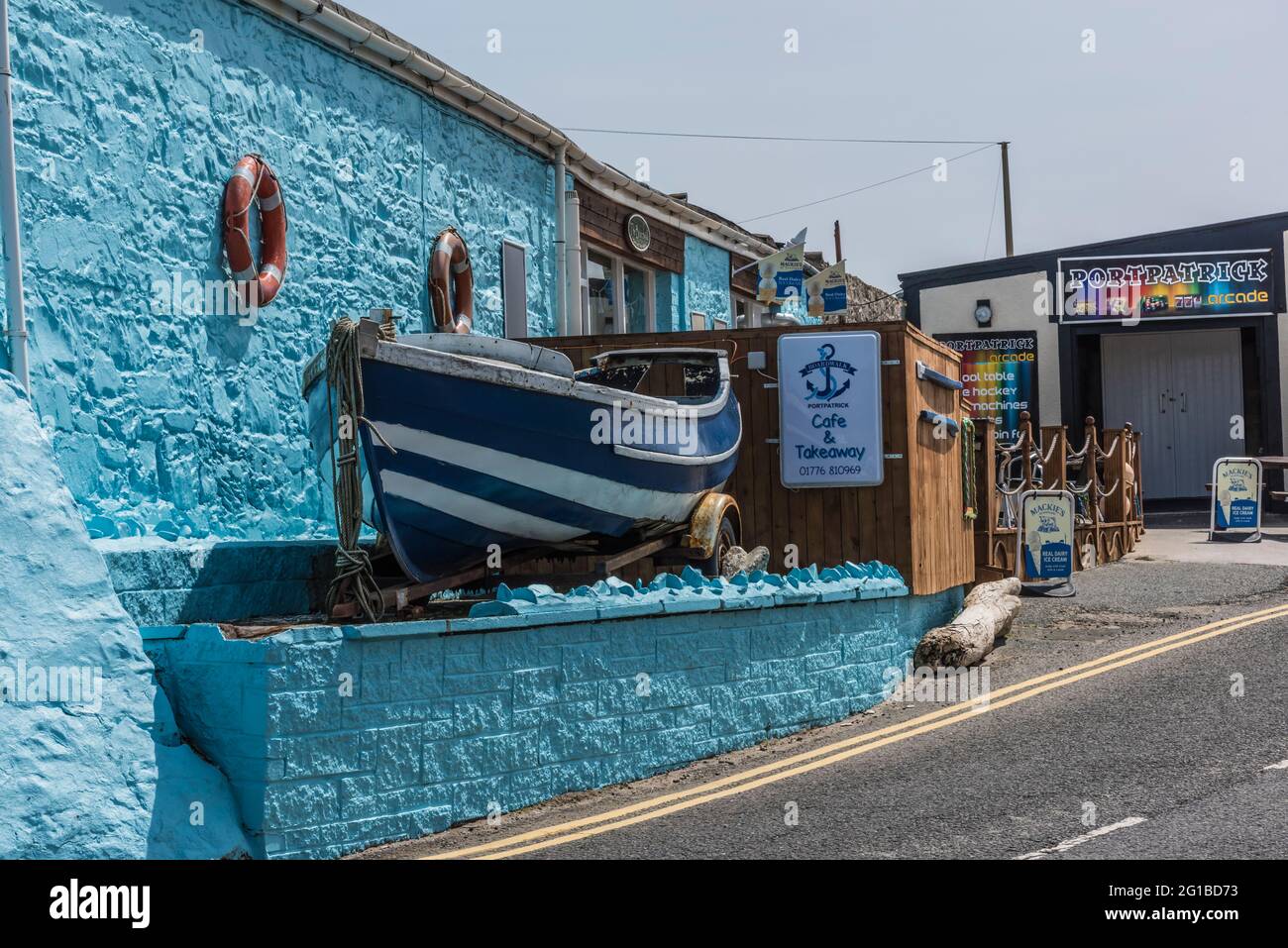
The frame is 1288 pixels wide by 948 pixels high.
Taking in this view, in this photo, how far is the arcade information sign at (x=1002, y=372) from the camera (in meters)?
28.9

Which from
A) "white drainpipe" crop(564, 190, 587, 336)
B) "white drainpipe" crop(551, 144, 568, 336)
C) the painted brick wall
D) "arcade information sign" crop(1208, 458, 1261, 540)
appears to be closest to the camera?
the painted brick wall

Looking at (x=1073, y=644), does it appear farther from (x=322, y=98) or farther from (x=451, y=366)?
(x=322, y=98)

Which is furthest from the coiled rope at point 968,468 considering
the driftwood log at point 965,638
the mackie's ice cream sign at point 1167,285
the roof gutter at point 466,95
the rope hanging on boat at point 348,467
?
the mackie's ice cream sign at point 1167,285

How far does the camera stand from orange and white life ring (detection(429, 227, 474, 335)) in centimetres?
1270

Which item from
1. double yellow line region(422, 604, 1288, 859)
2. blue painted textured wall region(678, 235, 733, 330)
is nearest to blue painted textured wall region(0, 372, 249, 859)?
double yellow line region(422, 604, 1288, 859)

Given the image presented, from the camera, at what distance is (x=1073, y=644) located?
40.7 feet

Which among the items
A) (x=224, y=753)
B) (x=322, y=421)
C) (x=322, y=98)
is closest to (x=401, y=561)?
(x=322, y=421)

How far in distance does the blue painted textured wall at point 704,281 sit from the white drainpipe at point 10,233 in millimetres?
11015

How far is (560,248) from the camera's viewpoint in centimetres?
1520

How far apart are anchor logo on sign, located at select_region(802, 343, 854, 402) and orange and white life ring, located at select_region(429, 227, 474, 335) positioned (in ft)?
10.7

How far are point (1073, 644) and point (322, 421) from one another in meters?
7.30

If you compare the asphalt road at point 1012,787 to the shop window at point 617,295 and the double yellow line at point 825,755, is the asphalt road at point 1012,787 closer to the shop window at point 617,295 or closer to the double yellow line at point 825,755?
the double yellow line at point 825,755

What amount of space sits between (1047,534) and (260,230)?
9.65 metres

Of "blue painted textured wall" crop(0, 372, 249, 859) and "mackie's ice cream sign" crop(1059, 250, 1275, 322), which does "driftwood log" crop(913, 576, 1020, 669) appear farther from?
"mackie's ice cream sign" crop(1059, 250, 1275, 322)
